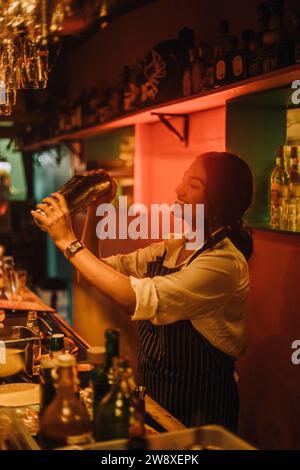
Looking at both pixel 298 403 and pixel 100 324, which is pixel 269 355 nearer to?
pixel 298 403

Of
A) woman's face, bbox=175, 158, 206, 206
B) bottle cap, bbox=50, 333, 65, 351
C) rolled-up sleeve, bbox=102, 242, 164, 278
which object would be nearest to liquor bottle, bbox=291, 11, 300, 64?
woman's face, bbox=175, 158, 206, 206

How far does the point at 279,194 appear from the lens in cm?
263

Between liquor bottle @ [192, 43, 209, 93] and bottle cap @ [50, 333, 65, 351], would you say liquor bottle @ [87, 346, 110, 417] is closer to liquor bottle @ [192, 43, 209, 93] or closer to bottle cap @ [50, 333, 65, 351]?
bottle cap @ [50, 333, 65, 351]

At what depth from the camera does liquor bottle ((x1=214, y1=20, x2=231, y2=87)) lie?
252 cm

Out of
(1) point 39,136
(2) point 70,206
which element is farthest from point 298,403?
(1) point 39,136

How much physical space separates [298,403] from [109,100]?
102 inches

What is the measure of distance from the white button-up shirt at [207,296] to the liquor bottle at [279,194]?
69 centimetres

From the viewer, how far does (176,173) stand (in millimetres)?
3912

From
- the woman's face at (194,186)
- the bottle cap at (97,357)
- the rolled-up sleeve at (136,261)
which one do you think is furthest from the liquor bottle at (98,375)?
the rolled-up sleeve at (136,261)

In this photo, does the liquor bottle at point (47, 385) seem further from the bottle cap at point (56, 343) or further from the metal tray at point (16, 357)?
the metal tray at point (16, 357)

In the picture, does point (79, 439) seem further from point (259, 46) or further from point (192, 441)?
point (259, 46)

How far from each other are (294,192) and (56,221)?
45.7 inches

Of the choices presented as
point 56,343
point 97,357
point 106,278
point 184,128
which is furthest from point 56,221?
point 184,128

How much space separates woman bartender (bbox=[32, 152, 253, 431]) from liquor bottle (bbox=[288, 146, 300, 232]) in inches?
21.2
